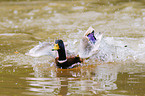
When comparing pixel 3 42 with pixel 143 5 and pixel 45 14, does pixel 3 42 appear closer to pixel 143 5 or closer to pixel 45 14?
pixel 45 14

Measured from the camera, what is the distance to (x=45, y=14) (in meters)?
12.8

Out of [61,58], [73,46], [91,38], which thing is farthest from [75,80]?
[73,46]

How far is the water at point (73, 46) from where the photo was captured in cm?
488

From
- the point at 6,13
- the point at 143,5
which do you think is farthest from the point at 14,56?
the point at 143,5

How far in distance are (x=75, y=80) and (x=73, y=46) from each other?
8.02 feet

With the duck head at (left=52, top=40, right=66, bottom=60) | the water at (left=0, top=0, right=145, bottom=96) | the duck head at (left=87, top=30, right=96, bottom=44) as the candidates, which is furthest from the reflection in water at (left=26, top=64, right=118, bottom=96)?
the duck head at (left=87, top=30, right=96, bottom=44)

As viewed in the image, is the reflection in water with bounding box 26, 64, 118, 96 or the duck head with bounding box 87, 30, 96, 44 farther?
the duck head with bounding box 87, 30, 96, 44

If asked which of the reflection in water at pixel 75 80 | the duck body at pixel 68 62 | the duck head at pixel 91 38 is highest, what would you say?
the duck head at pixel 91 38

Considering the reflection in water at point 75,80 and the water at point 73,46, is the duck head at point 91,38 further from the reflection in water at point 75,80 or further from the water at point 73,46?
the reflection in water at point 75,80

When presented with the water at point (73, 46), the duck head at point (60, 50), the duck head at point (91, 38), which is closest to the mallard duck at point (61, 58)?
the duck head at point (60, 50)

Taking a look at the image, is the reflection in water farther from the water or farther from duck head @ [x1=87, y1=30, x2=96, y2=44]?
duck head @ [x1=87, y1=30, x2=96, y2=44]

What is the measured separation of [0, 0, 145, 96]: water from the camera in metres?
4.88

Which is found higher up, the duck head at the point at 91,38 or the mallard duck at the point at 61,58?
the duck head at the point at 91,38

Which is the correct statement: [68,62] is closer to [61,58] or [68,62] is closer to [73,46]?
[61,58]
